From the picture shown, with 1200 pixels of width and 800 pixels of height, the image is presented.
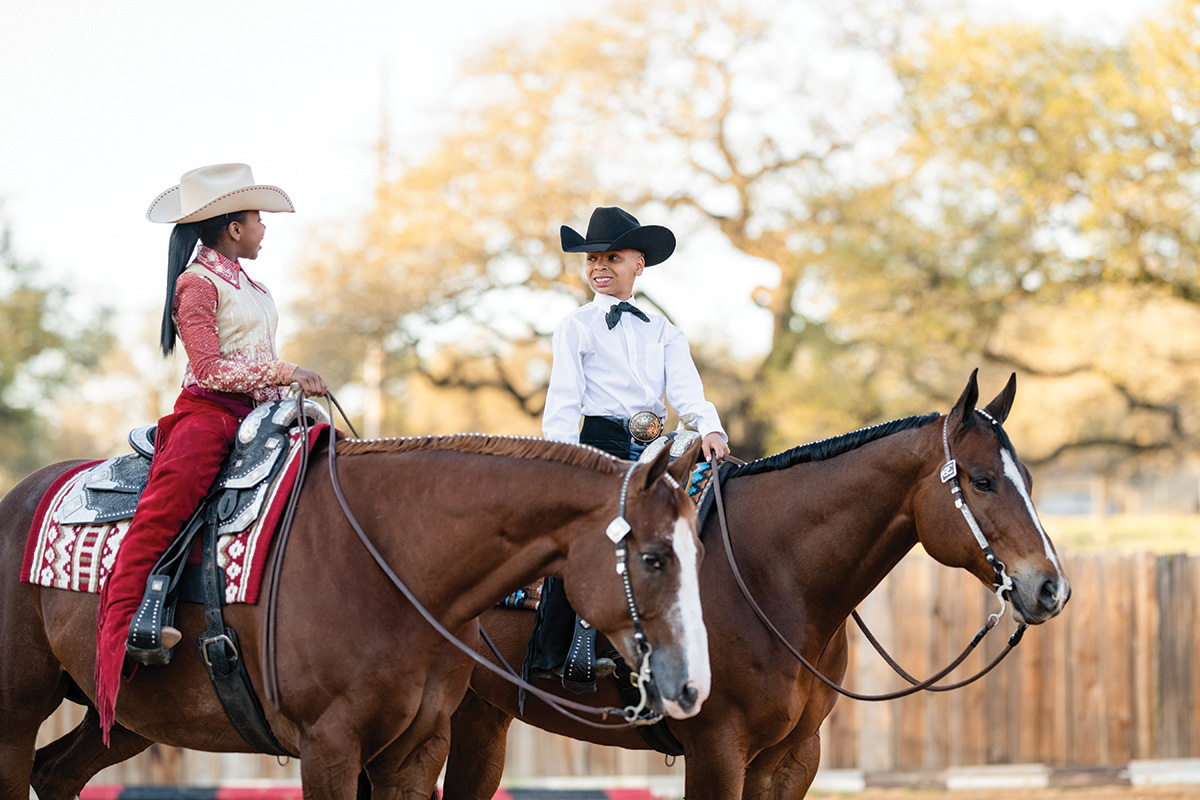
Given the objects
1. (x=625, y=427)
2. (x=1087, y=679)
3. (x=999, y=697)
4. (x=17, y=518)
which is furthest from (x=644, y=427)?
(x=1087, y=679)

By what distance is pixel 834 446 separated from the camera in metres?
3.97

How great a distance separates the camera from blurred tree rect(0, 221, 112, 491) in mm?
21562

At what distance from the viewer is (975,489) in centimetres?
361

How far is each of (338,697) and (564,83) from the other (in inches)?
790

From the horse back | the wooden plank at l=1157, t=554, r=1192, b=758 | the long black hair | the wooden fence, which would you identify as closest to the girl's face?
the long black hair

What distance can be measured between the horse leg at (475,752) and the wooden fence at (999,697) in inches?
145

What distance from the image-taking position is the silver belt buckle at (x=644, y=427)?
4.16 metres

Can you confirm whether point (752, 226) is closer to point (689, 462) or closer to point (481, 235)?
point (481, 235)

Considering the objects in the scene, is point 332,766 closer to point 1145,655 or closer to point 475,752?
point 475,752

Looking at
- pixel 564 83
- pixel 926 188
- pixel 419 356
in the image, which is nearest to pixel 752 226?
pixel 926 188

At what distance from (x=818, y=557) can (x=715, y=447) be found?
0.63 meters

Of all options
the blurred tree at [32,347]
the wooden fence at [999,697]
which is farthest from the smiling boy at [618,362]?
the blurred tree at [32,347]

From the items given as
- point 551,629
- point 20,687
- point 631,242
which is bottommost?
point 20,687

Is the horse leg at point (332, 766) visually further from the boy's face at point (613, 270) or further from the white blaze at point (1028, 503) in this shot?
the white blaze at point (1028, 503)
